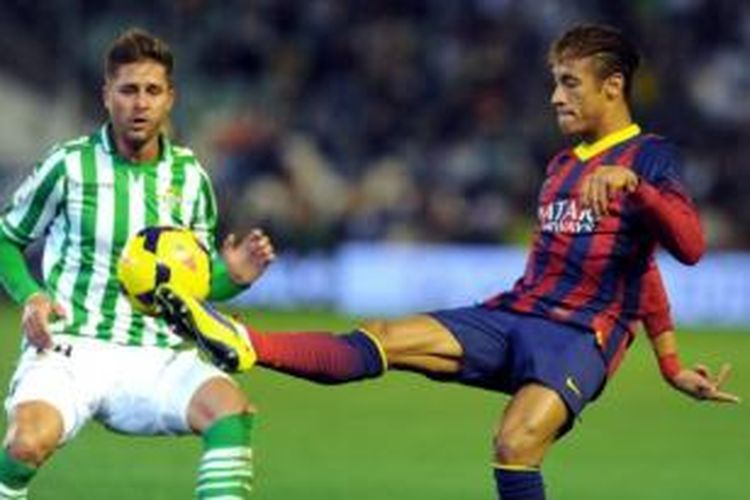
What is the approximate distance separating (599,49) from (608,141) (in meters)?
0.33

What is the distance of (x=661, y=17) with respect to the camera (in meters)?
21.7

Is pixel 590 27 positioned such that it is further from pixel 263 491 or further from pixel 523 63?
pixel 523 63

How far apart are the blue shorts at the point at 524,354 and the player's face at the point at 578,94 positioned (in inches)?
28.0

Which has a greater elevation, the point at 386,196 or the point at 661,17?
the point at 661,17

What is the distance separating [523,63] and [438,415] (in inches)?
352

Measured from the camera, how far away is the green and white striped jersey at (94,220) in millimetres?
7230

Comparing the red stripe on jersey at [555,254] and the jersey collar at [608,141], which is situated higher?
the jersey collar at [608,141]

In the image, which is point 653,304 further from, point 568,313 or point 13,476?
point 13,476

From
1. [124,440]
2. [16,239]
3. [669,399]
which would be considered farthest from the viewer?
[669,399]

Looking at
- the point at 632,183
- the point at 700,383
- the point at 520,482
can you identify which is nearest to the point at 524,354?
the point at 520,482

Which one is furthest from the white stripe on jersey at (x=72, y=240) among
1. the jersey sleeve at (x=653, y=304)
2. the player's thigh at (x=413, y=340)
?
the jersey sleeve at (x=653, y=304)

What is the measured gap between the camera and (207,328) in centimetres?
672

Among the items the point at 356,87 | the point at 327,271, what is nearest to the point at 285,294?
the point at 327,271

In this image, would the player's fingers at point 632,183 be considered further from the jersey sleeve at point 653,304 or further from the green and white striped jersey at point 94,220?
the green and white striped jersey at point 94,220
